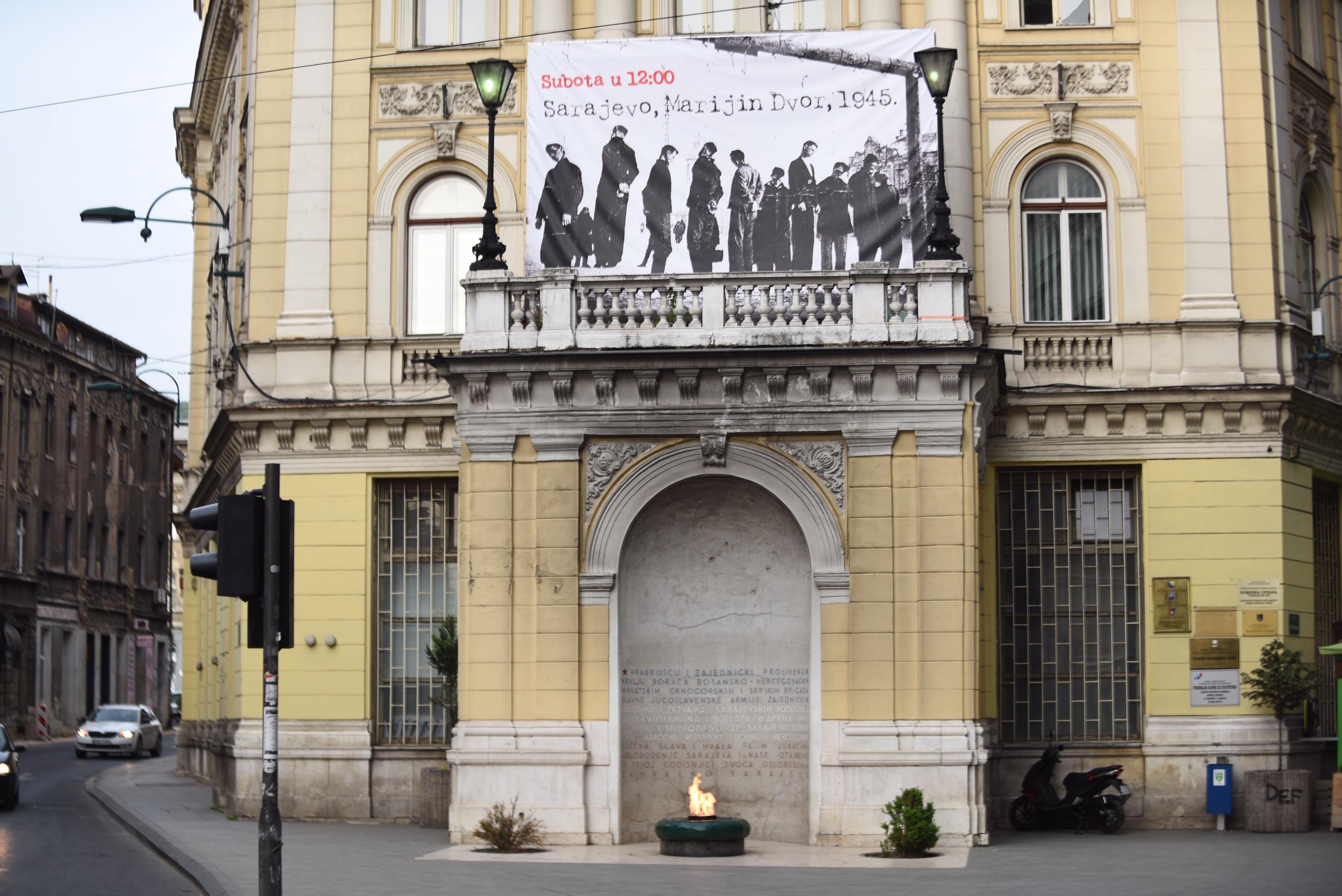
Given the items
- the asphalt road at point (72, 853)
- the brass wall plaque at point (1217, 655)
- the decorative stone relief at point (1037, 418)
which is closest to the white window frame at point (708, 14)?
the decorative stone relief at point (1037, 418)

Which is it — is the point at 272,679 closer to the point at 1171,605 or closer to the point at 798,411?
the point at 798,411

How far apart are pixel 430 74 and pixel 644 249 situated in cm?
515

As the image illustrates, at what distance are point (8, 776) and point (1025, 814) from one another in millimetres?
17126

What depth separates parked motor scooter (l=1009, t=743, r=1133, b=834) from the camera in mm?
25578

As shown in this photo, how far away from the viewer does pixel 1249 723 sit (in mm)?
26734

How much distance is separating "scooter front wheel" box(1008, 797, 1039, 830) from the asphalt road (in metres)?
11.9

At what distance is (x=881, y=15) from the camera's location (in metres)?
28.3

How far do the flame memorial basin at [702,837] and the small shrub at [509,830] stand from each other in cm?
166

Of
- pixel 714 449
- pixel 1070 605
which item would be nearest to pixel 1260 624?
pixel 1070 605

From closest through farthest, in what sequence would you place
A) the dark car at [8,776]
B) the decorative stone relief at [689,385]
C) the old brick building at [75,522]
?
1. the decorative stone relief at [689,385]
2. the dark car at [8,776]
3. the old brick building at [75,522]

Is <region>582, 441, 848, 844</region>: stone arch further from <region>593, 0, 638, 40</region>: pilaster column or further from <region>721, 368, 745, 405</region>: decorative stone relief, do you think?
<region>593, 0, 638, 40</region>: pilaster column

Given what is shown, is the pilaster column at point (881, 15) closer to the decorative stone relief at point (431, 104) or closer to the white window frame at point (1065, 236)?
the white window frame at point (1065, 236)

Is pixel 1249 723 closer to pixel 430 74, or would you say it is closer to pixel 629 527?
pixel 629 527

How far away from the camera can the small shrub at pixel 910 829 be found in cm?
2142
